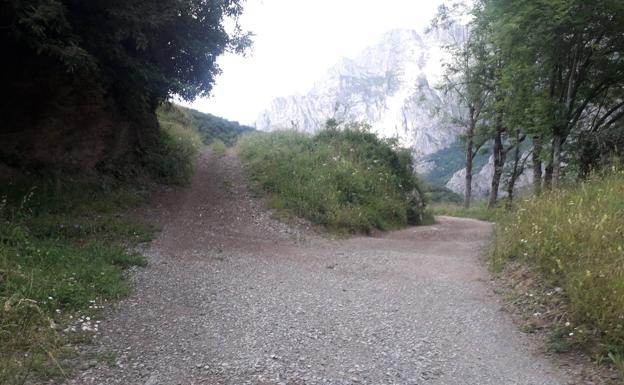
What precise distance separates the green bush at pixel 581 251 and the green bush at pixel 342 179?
4175 millimetres

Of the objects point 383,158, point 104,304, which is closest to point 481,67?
point 383,158

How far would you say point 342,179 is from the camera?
1233 centimetres

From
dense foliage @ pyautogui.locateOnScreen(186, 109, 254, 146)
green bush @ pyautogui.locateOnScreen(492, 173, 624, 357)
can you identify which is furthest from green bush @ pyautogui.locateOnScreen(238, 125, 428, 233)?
dense foliage @ pyautogui.locateOnScreen(186, 109, 254, 146)

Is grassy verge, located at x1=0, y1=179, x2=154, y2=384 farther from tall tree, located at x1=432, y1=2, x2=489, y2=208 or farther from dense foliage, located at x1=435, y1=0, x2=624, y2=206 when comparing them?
tall tree, located at x1=432, y1=2, x2=489, y2=208

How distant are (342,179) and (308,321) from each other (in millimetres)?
7805

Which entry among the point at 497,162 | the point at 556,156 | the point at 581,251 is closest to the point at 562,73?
the point at 556,156

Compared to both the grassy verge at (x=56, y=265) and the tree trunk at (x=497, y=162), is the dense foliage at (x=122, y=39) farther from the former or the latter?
the tree trunk at (x=497, y=162)

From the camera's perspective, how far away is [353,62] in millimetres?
120875

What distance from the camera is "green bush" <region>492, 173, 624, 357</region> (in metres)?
4.00

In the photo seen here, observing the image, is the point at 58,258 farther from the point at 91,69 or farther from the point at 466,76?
the point at 466,76

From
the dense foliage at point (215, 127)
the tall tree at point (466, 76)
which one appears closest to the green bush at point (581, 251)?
the tall tree at point (466, 76)

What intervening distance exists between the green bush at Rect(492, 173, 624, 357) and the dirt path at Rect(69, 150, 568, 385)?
1.76ft

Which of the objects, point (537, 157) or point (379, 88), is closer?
point (537, 157)

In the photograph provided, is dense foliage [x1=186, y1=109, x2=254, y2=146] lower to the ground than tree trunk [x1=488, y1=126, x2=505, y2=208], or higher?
higher
